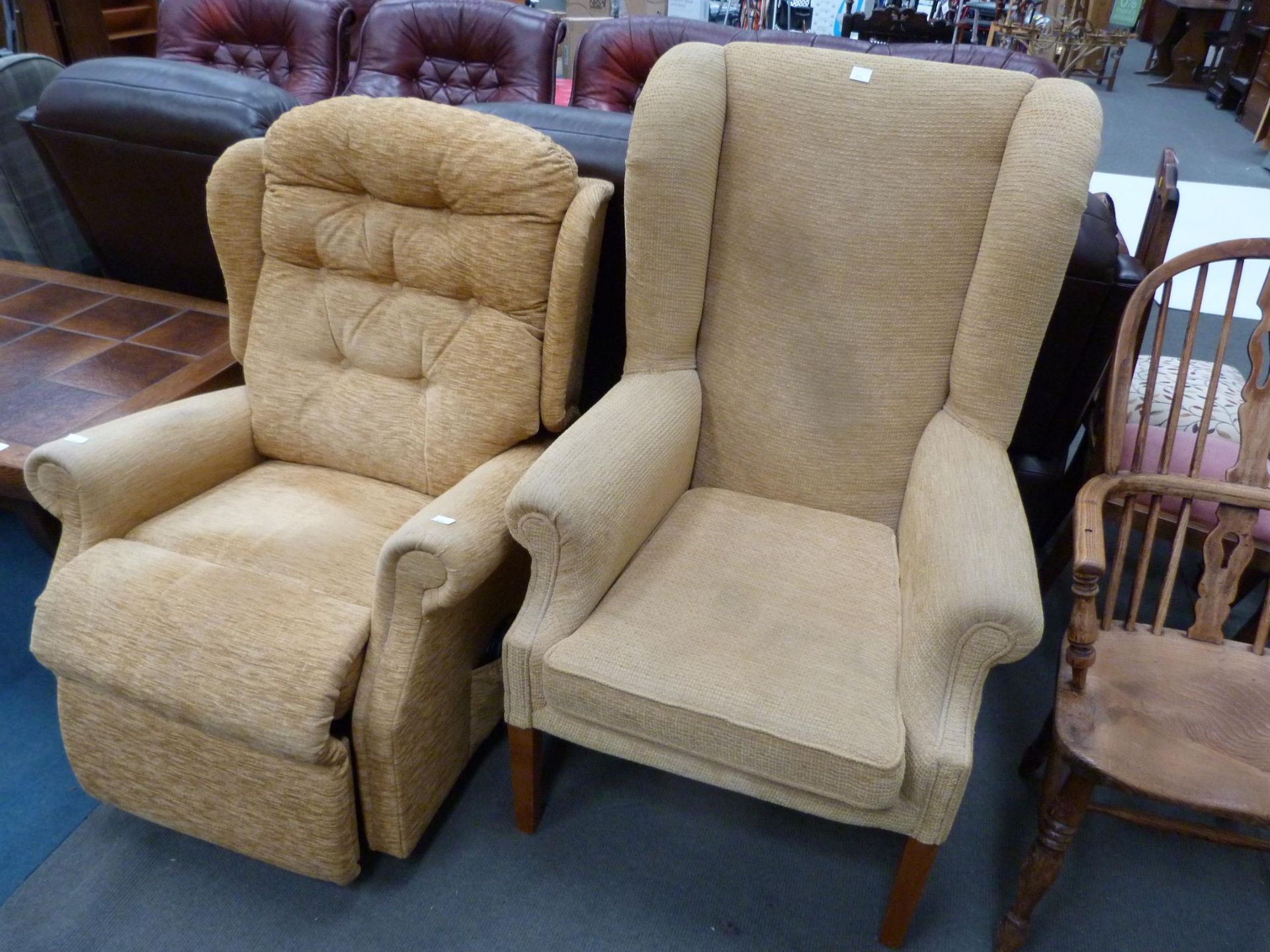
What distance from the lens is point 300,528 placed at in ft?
4.75

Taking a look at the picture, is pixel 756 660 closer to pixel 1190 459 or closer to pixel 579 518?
pixel 579 518

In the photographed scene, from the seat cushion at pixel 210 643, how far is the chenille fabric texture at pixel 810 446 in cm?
27

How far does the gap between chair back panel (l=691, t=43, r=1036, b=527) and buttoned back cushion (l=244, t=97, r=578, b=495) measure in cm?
36

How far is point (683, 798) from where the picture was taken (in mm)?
1566

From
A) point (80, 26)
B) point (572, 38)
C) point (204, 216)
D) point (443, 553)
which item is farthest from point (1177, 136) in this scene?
point (80, 26)

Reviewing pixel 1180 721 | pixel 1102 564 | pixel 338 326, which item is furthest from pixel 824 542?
pixel 338 326

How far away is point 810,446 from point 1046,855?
755mm

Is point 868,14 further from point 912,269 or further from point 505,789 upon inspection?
point 505,789

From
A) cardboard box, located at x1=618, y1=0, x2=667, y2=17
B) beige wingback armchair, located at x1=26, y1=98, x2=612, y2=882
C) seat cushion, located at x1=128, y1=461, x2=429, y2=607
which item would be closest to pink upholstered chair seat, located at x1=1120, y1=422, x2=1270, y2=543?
beige wingback armchair, located at x1=26, y1=98, x2=612, y2=882

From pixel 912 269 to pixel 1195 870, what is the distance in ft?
3.85

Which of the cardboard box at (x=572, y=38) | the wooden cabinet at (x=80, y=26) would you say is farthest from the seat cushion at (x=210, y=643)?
the wooden cabinet at (x=80, y=26)

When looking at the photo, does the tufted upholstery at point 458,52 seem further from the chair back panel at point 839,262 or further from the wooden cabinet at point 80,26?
the chair back panel at point 839,262

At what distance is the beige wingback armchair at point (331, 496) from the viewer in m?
1.23

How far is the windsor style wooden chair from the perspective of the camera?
3.72ft
